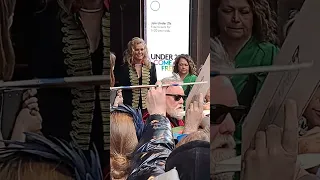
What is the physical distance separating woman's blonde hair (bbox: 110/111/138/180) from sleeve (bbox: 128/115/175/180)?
4cm

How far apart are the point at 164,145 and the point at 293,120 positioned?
43.0 inches

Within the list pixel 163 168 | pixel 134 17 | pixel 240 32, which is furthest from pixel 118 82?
pixel 240 32

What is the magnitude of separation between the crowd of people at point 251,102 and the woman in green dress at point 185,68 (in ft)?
2.67

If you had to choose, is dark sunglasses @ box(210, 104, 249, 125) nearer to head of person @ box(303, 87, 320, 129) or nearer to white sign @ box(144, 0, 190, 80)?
head of person @ box(303, 87, 320, 129)

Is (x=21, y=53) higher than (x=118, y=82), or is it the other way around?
(x=21, y=53)

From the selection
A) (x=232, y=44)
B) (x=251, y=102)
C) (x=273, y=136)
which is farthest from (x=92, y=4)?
(x=273, y=136)

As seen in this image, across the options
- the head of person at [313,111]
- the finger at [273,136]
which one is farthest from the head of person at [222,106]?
the head of person at [313,111]

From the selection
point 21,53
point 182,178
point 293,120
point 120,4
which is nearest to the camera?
point 21,53

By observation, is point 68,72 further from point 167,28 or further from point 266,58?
point 167,28

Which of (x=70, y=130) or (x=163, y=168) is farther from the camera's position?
(x=163, y=168)

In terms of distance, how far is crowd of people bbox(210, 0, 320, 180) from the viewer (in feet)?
4.64

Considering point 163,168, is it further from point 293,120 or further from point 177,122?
point 293,120

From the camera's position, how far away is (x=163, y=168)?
236 centimetres

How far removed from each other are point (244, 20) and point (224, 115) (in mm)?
299
